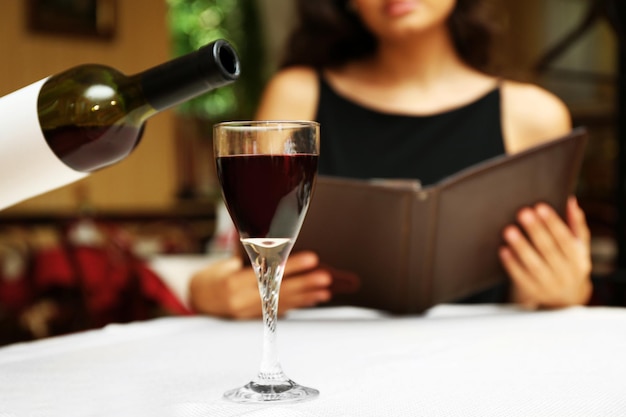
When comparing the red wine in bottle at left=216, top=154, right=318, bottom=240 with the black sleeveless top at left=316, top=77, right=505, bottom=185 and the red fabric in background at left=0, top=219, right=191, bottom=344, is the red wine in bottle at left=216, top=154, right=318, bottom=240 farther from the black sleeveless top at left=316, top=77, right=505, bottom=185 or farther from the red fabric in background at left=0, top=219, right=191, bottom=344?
the red fabric in background at left=0, top=219, right=191, bottom=344

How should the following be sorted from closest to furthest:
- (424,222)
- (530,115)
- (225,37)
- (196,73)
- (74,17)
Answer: (196,73) → (424,222) → (530,115) → (74,17) → (225,37)

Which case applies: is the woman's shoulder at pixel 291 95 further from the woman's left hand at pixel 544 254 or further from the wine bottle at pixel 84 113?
the wine bottle at pixel 84 113

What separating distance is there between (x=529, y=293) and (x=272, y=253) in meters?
0.67

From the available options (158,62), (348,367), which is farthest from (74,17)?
(348,367)

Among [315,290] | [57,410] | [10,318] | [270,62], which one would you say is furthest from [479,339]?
[270,62]

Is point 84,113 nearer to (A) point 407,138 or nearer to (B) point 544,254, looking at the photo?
(B) point 544,254

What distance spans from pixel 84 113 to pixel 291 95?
131cm

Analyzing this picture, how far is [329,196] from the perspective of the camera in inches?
45.4

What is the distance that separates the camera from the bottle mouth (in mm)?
609

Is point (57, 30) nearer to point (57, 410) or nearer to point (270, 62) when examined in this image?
point (270, 62)

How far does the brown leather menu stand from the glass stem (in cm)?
47

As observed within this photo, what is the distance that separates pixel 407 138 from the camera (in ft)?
6.83

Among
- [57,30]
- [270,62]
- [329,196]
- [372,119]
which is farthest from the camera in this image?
[270,62]

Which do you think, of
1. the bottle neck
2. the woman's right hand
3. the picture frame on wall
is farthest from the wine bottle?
the picture frame on wall
